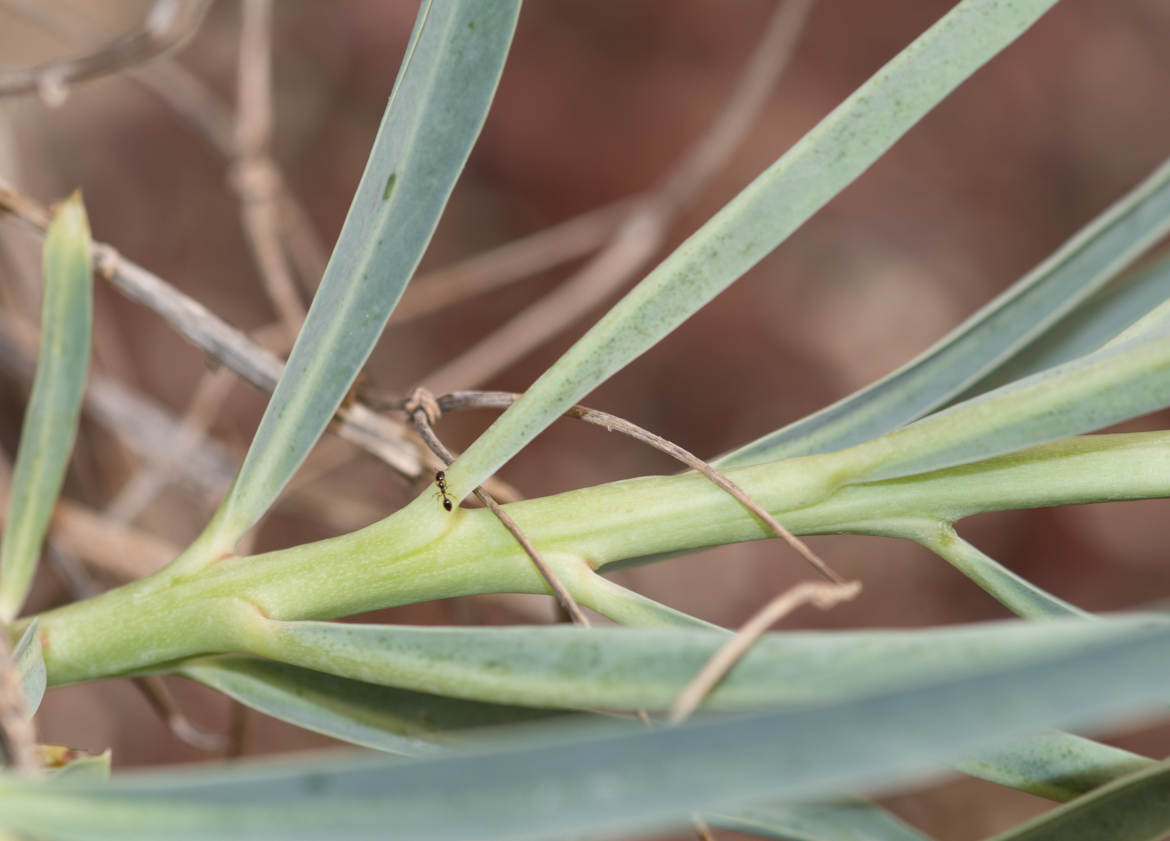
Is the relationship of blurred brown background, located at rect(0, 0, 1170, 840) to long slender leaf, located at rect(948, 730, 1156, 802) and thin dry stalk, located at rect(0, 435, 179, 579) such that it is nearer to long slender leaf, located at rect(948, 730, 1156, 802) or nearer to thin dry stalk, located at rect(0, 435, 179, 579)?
thin dry stalk, located at rect(0, 435, 179, 579)

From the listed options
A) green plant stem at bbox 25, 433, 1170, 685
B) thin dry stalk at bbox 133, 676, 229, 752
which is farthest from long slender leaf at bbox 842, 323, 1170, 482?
thin dry stalk at bbox 133, 676, 229, 752

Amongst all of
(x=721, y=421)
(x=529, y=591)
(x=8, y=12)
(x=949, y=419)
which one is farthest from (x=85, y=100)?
(x=949, y=419)

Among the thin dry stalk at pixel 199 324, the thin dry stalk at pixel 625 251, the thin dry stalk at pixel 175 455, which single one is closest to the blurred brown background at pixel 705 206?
the thin dry stalk at pixel 625 251

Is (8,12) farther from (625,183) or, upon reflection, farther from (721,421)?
(721,421)

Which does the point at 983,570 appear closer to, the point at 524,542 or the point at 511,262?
the point at 524,542

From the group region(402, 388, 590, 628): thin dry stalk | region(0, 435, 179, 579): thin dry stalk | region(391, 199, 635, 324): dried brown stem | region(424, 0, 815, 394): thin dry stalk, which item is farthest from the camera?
region(391, 199, 635, 324): dried brown stem

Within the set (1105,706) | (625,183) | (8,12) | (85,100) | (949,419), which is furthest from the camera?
(625,183)

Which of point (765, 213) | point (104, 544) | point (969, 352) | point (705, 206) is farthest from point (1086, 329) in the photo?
point (705, 206)
